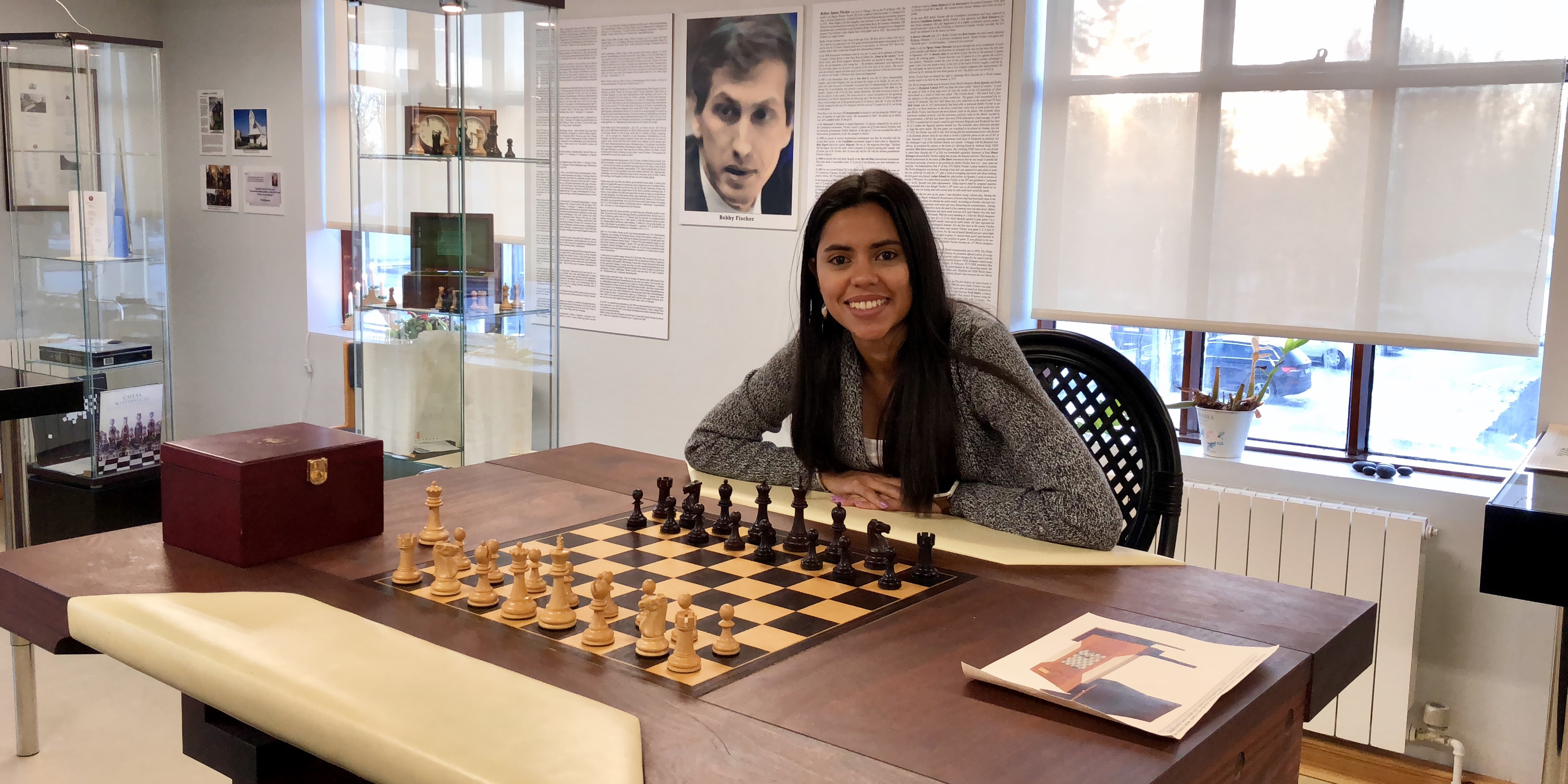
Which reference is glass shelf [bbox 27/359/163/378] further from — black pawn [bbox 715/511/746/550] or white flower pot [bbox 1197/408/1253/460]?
white flower pot [bbox 1197/408/1253/460]

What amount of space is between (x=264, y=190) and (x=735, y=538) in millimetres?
4795

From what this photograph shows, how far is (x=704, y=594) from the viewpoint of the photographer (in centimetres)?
160

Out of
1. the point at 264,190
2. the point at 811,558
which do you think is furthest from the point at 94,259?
the point at 811,558

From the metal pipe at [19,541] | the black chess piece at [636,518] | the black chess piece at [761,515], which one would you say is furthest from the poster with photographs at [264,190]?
the black chess piece at [761,515]

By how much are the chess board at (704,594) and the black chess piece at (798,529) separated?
0.02 meters

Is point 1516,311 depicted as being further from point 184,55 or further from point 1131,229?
point 184,55

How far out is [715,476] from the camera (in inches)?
93.4

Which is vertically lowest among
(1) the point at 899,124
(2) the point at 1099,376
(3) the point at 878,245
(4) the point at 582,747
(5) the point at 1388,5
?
(4) the point at 582,747

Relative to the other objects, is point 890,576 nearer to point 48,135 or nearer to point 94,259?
point 94,259

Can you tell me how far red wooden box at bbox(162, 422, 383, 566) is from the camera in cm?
167

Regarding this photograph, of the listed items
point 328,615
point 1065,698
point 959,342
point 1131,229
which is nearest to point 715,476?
point 959,342

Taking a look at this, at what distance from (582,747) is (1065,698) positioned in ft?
1.67

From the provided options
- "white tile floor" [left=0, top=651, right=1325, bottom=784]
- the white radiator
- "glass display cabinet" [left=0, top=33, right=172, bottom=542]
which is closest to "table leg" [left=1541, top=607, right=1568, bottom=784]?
the white radiator

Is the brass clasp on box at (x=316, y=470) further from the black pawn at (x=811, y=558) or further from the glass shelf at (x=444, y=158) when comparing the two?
the glass shelf at (x=444, y=158)
